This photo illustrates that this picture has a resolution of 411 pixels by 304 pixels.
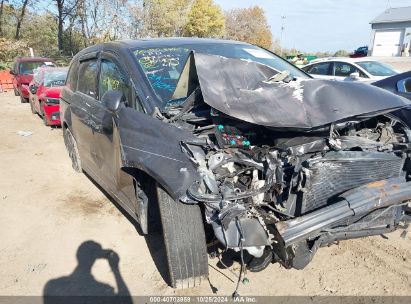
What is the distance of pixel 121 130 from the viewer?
278cm

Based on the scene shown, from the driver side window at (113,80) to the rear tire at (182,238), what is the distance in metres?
1.12

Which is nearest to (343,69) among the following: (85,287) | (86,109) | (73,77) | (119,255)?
(73,77)

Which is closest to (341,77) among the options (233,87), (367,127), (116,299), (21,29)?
(367,127)

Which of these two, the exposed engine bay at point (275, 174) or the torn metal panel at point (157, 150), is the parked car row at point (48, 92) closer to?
the torn metal panel at point (157, 150)

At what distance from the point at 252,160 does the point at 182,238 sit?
0.77m

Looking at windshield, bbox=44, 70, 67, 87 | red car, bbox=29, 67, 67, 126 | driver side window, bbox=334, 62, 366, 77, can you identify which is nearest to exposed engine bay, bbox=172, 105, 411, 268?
red car, bbox=29, 67, 67, 126

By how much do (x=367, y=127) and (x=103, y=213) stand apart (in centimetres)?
293

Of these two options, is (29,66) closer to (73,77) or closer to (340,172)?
(73,77)

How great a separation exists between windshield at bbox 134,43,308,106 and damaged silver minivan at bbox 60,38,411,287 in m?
0.02

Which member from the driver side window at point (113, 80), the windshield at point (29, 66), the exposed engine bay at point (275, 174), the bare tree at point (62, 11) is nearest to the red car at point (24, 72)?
the windshield at point (29, 66)

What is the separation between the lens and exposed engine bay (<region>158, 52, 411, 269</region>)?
2.16m

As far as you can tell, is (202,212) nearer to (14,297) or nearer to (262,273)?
(262,273)

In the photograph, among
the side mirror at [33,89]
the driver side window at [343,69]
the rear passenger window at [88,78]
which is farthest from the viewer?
the driver side window at [343,69]

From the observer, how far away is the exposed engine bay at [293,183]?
85.1 inches
